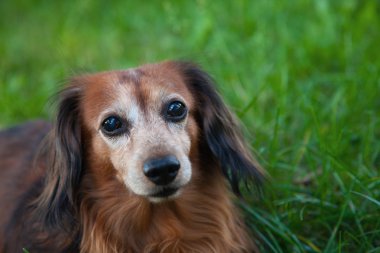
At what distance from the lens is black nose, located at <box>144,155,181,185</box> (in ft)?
9.05

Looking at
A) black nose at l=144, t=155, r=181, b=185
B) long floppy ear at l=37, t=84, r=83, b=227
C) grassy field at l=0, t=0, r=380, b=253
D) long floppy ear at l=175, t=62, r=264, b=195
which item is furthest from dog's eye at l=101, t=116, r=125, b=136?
grassy field at l=0, t=0, r=380, b=253

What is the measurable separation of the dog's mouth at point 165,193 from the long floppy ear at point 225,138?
1.41 feet

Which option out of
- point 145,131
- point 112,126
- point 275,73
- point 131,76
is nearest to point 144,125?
point 145,131

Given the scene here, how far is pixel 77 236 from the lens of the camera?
3156mm

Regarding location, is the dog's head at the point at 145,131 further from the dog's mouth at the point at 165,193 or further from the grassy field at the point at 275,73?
the grassy field at the point at 275,73

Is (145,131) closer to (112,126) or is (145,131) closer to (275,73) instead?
(112,126)

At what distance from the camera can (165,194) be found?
2.87 m

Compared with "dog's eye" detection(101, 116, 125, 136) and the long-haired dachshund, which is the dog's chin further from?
"dog's eye" detection(101, 116, 125, 136)

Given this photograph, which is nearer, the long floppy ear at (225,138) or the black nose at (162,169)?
the black nose at (162,169)

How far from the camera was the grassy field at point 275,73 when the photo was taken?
11.4 feet

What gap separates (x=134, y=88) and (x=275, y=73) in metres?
2.05

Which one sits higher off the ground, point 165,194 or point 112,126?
point 112,126

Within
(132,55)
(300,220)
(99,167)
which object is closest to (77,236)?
(99,167)

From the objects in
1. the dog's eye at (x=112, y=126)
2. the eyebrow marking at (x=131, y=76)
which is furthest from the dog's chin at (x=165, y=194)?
the eyebrow marking at (x=131, y=76)
